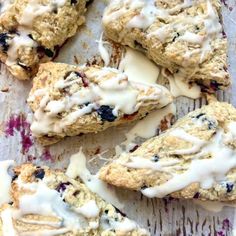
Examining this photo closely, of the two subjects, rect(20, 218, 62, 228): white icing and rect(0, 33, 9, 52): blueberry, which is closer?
rect(20, 218, 62, 228): white icing

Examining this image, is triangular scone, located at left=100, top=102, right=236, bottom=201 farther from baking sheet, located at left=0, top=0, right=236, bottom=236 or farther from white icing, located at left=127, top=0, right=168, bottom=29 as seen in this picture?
white icing, located at left=127, top=0, right=168, bottom=29

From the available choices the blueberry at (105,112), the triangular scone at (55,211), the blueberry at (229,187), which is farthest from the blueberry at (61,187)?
the blueberry at (229,187)

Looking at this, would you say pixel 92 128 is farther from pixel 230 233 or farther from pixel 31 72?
pixel 230 233

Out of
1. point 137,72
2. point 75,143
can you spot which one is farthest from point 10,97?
point 137,72

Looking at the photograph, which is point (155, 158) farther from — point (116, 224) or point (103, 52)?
point (103, 52)

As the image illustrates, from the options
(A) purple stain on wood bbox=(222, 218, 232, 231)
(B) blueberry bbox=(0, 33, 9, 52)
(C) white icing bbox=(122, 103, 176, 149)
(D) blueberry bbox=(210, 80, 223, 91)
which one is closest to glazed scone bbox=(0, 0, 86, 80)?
(B) blueberry bbox=(0, 33, 9, 52)

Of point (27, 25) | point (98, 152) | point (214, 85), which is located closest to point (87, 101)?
point (98, 152)
